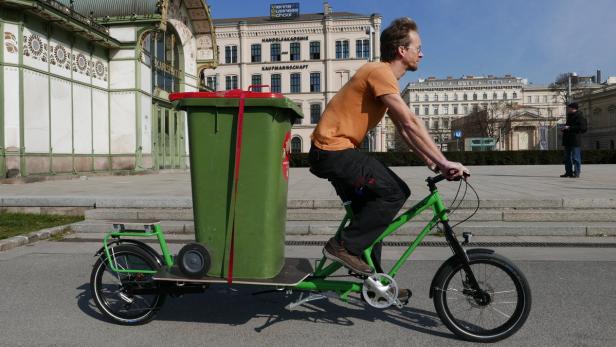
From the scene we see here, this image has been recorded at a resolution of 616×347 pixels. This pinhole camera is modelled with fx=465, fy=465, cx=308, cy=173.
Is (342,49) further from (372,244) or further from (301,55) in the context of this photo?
(372,244)

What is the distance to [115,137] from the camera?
18672 mm

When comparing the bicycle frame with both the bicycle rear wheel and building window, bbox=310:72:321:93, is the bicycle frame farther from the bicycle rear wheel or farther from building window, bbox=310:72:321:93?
building window, bbox=310:72:321:93

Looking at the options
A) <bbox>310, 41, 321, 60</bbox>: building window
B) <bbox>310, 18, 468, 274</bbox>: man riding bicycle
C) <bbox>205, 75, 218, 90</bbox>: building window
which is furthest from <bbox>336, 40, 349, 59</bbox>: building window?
<bbox>310, 18, 468, 274</bbox>: man riding bicycle

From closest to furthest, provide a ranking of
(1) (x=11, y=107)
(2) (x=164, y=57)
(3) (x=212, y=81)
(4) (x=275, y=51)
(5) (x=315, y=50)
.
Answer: (1) (x=11, y=107), (2) (x=164, y=57), (5) (x=315, y=50), (4) (x=275, y=51), (3) (x=212, y=81)

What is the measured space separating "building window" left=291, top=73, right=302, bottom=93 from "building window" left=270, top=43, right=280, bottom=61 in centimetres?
308

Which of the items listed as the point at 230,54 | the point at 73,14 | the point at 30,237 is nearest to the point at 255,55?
the point at 230,54

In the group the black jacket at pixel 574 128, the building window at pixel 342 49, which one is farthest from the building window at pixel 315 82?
the black jacket at pixel 574 128

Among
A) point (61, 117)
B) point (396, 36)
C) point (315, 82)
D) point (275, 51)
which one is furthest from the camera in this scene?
point (275, 51)

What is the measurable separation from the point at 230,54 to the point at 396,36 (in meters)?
61.5

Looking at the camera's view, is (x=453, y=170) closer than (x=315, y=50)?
Yes

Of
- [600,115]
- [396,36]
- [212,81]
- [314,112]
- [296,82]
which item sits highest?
[212,81]

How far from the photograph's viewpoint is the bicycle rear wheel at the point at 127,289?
11.2 ft

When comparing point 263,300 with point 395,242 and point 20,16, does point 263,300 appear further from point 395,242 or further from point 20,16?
point 20,16

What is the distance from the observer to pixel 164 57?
2200 cm
